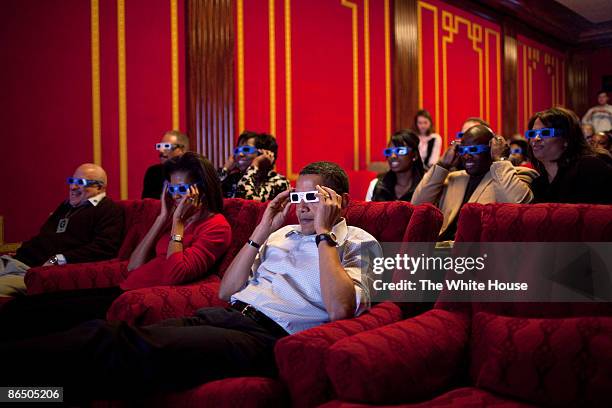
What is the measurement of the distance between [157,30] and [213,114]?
0.71m

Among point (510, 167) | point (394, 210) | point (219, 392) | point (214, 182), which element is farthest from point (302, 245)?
point (510, 167)

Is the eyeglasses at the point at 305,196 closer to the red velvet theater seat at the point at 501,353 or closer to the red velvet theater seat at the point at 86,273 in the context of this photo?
the red velvet theater seat at the point at 501,353

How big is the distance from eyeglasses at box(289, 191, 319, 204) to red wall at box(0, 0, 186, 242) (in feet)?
7.82

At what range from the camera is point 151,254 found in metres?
2.59

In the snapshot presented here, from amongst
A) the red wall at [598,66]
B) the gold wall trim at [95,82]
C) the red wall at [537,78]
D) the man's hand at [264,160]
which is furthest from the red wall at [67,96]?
the red wall at [598,66]

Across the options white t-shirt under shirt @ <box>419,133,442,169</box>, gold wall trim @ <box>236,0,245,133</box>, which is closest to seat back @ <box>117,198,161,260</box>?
gold wall trim @ <box>236,0,245,133</box>

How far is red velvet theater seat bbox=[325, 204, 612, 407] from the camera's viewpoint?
1.31m

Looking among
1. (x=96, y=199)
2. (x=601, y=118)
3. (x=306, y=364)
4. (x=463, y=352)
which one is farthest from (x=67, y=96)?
(x=601, y=118)

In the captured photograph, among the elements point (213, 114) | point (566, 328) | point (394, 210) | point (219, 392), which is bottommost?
point (219, 392)

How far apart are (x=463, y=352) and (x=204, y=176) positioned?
134 centimetres

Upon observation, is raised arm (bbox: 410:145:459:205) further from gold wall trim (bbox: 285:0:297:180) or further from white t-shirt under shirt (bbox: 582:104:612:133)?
white t-shirt under shirt (bbox: 582:104:612:133)

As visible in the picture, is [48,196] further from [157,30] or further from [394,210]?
[394,210]

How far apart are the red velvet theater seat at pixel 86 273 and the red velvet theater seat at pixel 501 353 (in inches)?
64.8

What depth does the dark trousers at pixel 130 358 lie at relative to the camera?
1.41m
